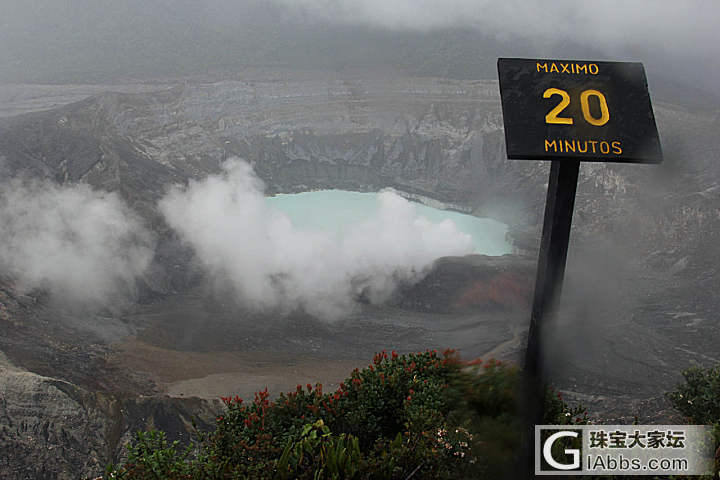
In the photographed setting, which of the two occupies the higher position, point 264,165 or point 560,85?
point 264,165

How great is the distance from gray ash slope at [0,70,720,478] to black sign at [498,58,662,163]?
4.99ft

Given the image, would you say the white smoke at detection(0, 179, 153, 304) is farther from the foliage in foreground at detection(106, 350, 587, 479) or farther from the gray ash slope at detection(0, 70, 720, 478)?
the foliage in foreground at detection(106, 350, 587, 479)

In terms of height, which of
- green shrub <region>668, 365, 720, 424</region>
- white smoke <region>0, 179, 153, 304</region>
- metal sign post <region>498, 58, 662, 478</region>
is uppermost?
white smoke <region>0, 179, 153, 304</region>

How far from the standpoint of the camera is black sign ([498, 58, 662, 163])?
14.3 ft

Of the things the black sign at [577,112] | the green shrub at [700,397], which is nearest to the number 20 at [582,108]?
the black sign at [577,112]

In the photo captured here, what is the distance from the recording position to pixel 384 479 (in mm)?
Answer: 5746

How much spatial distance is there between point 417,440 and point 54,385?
48.2 feet

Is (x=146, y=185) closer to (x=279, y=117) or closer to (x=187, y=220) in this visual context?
(x=187, y=220)

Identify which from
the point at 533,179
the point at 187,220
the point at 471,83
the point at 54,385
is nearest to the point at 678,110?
the point at 533,179
